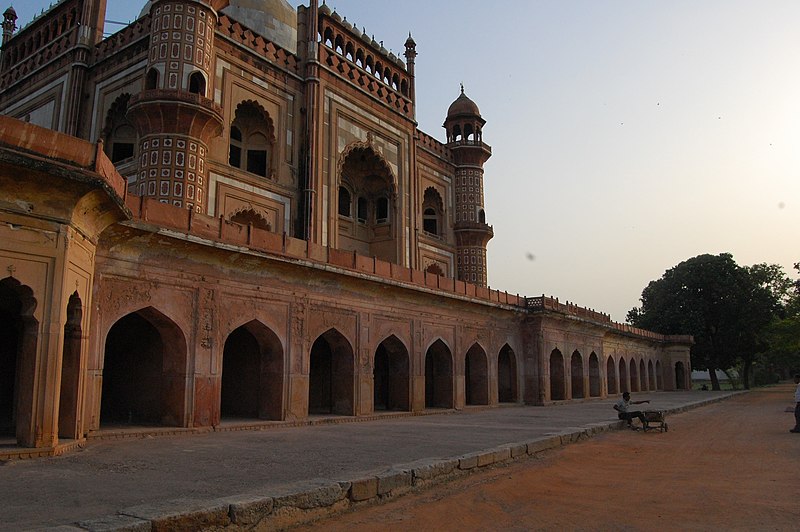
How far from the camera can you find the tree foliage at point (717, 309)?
42.3 metres

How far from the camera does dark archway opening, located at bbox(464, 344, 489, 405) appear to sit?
21984 millimetres

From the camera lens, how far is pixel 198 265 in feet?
41.2

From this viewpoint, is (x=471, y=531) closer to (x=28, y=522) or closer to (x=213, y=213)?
(x=28, y=522)

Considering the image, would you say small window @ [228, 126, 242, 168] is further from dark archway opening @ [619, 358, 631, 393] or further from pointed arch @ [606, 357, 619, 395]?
dark archway opening @ [619, 358, 631, 393]

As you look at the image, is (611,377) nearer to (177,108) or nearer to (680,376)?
(680,376)

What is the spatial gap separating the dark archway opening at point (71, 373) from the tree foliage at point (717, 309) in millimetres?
42554

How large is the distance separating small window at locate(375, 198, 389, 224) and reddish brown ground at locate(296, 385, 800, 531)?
696 inches

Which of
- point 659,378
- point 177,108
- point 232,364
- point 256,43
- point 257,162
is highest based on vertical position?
point 256,43

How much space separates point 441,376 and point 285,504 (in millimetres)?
15566

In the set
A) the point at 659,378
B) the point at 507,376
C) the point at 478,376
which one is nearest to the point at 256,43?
the point at 478,376

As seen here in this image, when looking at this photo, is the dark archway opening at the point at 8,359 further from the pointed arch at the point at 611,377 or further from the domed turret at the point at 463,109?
the pointed arch at the point at 611,377

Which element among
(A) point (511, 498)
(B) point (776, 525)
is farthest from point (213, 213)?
(B) point (776, 525)

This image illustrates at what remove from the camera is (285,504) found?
5.17 metres

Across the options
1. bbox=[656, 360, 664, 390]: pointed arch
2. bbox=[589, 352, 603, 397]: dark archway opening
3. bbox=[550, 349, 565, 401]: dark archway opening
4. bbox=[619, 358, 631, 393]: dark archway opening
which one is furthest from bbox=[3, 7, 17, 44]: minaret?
bbox=[656, 360, 664, 390]: pointed arch
